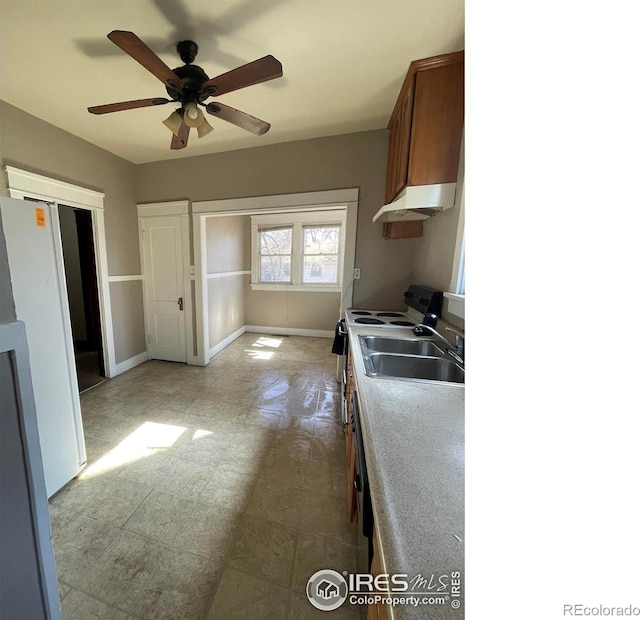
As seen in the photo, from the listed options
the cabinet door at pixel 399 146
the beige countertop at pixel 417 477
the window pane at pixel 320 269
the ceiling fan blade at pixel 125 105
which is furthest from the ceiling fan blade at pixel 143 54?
the window pane at pixel 320 269

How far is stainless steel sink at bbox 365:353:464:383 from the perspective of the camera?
136 centimetres

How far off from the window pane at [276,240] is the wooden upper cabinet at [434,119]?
3.23 meters

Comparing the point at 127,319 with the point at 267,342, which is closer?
the point at 127,319

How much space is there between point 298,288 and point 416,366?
11.5ft

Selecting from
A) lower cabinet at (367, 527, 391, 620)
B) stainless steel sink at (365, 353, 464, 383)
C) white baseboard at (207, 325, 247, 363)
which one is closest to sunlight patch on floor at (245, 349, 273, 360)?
white baseboard at (207, 325, 247, 363)

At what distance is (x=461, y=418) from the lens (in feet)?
2.75

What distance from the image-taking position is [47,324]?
144cm

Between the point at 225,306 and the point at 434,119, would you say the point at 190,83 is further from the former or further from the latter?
the point at 225,306

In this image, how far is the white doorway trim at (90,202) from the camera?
2.10 meters

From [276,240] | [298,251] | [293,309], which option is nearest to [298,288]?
[293,309]

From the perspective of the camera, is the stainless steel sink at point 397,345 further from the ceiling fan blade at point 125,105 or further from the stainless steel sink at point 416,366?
the ceiling fan blade at point 125,105
